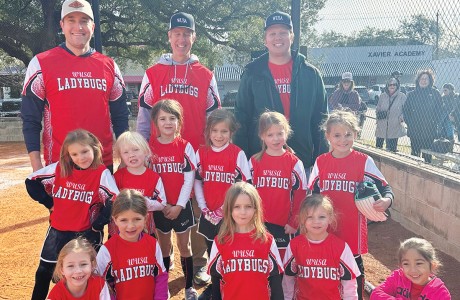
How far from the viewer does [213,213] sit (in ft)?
12.0

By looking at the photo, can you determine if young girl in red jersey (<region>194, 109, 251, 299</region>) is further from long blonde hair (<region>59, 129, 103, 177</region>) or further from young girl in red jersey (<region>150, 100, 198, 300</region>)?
long blonde hair (<region>59, 129, 103, 177</region>)

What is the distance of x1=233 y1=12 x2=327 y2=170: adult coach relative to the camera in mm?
3879

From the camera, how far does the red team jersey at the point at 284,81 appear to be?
3.95 m

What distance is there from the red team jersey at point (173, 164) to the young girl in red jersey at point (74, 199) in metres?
0.53

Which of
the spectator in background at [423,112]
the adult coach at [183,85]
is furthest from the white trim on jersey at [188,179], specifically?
the spectator in background at [423,112]

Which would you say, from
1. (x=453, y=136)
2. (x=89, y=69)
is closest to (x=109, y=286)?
(x=89, y=69)

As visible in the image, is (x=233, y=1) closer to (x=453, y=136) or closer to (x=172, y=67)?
(x=453, y=136)

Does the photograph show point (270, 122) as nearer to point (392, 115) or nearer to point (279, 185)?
point (279, 185)

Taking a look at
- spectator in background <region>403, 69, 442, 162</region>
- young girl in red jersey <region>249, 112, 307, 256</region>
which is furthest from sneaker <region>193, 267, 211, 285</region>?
spectator in background <region>403, 69, 442, 162</region>

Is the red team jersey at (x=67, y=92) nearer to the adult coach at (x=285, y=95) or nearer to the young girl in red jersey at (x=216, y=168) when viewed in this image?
the young girl in red jersey at (x=216, y=168)

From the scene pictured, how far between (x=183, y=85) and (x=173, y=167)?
2.66ft

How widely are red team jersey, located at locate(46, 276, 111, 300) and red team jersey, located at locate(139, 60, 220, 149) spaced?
151 cm

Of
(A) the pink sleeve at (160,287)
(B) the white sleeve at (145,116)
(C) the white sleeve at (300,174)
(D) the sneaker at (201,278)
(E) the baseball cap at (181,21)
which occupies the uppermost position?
(E) the baseball cap at (181,21)

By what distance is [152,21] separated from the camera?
16578 mm
